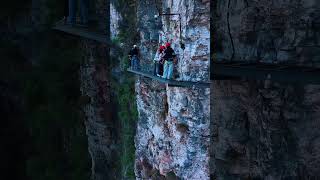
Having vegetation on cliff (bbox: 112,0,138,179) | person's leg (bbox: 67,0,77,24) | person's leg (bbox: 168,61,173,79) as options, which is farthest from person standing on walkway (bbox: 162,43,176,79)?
person's leg (bbox: 67,0,77,24)

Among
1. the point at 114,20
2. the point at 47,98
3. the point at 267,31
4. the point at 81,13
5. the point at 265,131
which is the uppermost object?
the point at 81,13

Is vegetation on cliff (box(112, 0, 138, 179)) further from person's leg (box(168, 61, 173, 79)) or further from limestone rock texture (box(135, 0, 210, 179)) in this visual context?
person's leg (box(168, 61, 173, 79))

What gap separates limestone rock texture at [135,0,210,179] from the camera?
6199 millimetres

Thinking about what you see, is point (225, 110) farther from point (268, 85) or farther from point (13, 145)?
point (13, 145)

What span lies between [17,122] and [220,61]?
8544mm

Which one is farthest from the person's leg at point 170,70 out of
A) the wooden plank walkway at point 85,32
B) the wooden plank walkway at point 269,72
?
the wooden plank walkway at point 85,32

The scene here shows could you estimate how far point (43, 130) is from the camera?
13.9 meters

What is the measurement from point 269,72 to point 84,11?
16.9 feet

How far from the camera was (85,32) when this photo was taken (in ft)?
33.8

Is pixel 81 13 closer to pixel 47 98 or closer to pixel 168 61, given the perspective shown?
pixel 47 98

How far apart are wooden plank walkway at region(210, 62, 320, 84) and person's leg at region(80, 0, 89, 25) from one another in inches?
158

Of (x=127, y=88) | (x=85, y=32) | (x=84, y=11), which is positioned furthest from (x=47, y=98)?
(x=127, y=88)

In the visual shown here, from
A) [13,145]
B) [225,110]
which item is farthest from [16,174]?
[225,110]

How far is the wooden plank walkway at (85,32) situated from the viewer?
31.4ft
